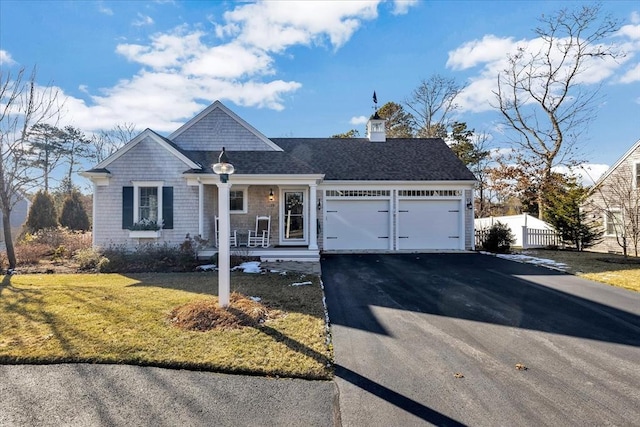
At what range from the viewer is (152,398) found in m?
3.10

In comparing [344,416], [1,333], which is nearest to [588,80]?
[344,416]

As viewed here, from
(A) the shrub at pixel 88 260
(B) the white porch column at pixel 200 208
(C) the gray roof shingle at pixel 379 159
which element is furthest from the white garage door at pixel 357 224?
(A) the shrub at pixel 88 260

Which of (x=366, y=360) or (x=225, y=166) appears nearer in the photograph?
(x=366, y=360)

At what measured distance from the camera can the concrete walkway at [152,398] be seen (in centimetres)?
279

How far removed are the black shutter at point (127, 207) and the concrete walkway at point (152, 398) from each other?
8.51 metres

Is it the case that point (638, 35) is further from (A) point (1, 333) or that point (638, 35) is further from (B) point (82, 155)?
(B) point (82, 155)

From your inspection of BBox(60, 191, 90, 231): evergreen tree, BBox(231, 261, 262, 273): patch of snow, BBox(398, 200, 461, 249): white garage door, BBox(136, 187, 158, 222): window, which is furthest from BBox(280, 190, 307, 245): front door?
BBox(60, 191, 90, 231): evergreen tree

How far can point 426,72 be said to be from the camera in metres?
28.1

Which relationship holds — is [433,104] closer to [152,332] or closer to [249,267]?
[249,267]

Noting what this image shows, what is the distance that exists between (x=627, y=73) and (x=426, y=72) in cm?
1344

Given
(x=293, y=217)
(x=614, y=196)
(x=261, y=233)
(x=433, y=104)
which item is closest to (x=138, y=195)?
(x=261, y=233)

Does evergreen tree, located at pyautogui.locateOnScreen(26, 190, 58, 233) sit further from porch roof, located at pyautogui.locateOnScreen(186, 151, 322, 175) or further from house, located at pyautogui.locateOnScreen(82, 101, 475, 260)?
porch roof, located at pyautogui.locateOnScreen(186, 151, 322, 175)

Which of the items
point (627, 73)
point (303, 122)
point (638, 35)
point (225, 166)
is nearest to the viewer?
point (225, 166)

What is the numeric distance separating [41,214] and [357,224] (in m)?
17.0
